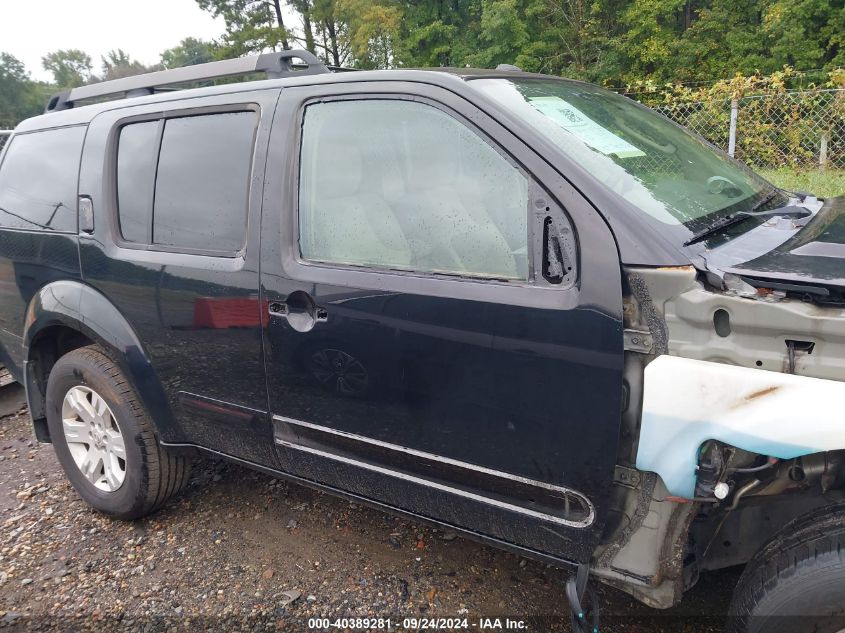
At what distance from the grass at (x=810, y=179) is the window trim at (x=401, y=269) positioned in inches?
187

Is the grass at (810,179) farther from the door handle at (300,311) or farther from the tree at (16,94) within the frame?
the tree at (16,94)

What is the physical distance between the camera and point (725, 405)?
158 centimetres

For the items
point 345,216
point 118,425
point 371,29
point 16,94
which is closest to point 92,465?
point 118,425

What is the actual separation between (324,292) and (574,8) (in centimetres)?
3086

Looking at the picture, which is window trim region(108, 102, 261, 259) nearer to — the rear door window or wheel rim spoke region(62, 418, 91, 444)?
the rear door window

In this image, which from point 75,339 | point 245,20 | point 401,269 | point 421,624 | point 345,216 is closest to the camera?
point 401,269

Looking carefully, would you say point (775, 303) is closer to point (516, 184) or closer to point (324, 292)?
point (516, 184)

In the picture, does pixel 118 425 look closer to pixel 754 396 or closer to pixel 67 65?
pixel 754 396

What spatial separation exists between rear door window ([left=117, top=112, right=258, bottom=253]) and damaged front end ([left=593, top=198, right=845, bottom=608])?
151 centimetres

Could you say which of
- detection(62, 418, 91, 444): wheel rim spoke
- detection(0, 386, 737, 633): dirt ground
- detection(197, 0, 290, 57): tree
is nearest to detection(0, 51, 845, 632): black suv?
detection(62, 418, 91, 444): wheel rim spoke

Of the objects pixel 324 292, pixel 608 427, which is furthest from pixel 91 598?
pixel 608 427

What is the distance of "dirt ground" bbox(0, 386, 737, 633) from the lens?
7.95 feet

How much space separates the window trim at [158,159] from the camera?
2359mm

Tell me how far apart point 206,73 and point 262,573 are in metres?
2.20
